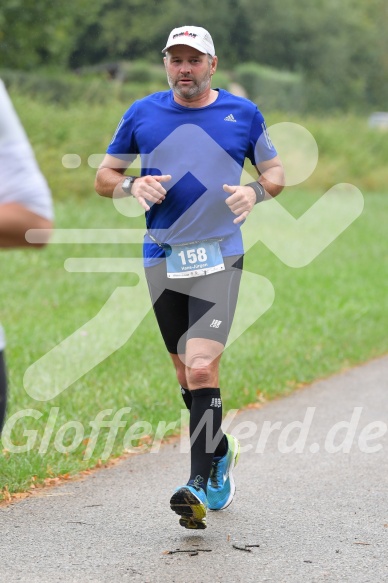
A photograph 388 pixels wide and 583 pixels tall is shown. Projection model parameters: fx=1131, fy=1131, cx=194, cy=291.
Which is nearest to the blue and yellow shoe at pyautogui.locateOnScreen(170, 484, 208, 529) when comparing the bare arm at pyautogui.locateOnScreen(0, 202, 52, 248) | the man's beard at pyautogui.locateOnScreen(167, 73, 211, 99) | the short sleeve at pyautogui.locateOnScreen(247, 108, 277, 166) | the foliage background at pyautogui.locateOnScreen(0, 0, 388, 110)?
the short sleeve at pyautogui.locateOnScreen(247, 108, 277, 166)

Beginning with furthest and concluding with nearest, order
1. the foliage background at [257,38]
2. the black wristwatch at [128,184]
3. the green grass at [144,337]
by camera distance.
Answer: the foliage background at [257,38] → the green grass at [144,337] → the black wristwatch at [128,184]

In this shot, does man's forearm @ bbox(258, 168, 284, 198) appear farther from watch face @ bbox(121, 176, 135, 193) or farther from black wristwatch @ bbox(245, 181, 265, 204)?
watch face @ bbox(121, 176, 135, 193)

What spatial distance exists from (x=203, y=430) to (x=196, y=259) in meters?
0.76

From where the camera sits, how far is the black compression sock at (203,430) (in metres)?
5.00

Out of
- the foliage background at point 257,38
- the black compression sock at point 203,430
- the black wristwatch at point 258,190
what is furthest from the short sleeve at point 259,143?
the foliage background at point 257,38

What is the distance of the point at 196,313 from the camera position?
201 inches

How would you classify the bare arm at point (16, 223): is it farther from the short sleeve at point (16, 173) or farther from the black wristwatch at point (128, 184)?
the black wristwatch at point (128, 184)

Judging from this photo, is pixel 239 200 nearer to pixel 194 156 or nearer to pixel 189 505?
pixel 194 156

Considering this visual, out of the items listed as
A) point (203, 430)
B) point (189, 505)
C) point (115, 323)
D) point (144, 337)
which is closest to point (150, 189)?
point (203, 430)

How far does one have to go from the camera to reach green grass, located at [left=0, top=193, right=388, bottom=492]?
24.5ft

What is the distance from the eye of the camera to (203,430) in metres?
5.02

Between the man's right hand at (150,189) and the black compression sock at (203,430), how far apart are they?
2.90 feet

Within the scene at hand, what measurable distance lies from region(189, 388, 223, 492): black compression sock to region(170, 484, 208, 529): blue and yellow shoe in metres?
0.15

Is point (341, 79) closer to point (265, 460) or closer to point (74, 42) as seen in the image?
point (74, 42)
